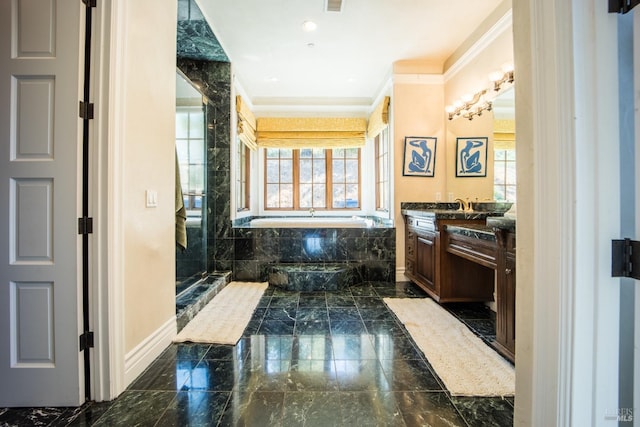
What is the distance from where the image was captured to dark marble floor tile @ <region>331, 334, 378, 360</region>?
1.99 m

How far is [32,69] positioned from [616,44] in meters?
2.32

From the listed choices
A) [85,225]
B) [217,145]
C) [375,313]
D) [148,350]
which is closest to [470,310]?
[375,313]

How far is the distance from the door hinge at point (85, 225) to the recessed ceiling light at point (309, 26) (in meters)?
2.60

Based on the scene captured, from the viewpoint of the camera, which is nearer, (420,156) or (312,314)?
(312,314)

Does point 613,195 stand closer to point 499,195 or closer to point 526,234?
point 526,234

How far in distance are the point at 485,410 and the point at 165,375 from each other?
173cm

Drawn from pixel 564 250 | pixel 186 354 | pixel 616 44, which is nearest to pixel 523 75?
pixel 616 44

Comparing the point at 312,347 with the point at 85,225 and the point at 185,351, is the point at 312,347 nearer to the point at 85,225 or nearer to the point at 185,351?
the point at 185,351

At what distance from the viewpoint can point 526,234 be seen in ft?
3.26

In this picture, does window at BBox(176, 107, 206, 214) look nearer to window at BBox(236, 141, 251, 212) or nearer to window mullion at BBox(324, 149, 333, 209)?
window at BBox(236, 141, 251, 212)

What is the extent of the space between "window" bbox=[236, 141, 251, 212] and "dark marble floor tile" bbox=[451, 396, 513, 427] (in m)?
3.77

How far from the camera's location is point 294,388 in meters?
1.65

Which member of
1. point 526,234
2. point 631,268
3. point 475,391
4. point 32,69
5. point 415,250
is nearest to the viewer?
point 631,268

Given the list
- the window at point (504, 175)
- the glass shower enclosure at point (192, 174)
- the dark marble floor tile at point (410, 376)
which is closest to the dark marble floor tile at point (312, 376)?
the dark marble floor tile at point (410, 376)
